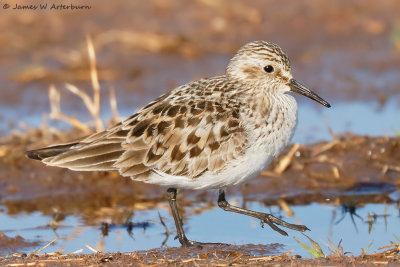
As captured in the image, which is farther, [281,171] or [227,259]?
[281,171]

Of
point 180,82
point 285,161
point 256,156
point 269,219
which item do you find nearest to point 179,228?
point 269,219

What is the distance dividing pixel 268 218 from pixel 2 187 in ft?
11.4

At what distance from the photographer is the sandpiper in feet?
25.6

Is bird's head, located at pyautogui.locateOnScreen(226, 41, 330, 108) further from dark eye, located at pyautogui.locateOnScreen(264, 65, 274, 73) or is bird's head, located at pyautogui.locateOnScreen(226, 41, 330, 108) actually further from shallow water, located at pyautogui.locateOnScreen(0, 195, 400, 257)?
shallow water, located at pyautogui.locateOnScreen(0, 195, 400, 257)

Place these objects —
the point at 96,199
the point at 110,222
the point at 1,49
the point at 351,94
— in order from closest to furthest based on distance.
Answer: the point at 110,222 < the point at 96,199 < the point at 351,94 < the point at 1,49

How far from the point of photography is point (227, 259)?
7016 millimetres

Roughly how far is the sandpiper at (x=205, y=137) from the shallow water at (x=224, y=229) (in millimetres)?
417

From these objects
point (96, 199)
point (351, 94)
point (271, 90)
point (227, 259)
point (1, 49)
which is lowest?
point (227, 259)

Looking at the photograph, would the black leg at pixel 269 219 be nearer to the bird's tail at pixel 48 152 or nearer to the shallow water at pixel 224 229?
the shallow water at pixel 224 229

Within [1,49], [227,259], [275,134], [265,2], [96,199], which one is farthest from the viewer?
[265,2]

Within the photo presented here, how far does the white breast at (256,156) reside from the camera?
7.76m

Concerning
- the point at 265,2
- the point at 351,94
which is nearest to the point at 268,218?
the point at 351,94

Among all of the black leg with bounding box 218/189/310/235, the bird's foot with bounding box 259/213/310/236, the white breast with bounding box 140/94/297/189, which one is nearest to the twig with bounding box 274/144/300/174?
the black leg with bounding box 218/189/310/235

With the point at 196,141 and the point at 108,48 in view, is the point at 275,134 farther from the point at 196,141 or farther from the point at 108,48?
the point at 108,48
